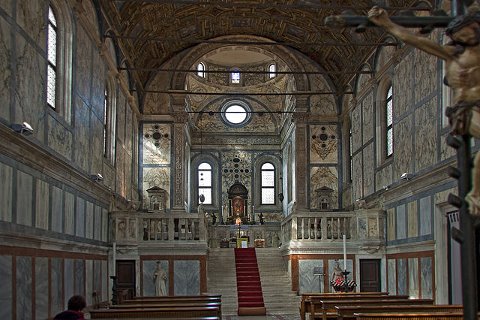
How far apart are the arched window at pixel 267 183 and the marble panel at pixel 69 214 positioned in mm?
29338

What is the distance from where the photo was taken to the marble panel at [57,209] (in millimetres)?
18375

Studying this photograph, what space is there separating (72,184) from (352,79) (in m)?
17.3

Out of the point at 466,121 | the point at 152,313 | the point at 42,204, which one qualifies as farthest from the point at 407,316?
the point at 466,121

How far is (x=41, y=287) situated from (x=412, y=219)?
1241 centimetres

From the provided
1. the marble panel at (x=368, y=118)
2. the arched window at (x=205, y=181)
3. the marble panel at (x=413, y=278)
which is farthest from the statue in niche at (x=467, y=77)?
the arched window at (x=205, y=181)

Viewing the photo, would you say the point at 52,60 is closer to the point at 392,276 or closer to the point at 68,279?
the point at 68,279

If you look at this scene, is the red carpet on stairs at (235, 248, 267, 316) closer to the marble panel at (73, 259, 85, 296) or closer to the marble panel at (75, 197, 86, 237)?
the marble panel at (73, 259, 85, 296)

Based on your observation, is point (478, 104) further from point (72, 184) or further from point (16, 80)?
point (72, 184)

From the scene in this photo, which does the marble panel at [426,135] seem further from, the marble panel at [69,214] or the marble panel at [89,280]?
the marble panel at [89,280]

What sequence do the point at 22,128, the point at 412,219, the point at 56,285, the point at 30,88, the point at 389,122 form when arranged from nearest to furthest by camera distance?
the point at 22,128 < the point at 30,88 < the point at 56,285 < the point at 412,219 < the point at 389,122

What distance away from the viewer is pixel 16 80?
48.7 feet

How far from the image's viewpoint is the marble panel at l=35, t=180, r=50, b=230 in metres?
16.7

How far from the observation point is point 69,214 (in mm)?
20219

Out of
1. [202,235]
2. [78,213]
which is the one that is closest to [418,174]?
[202,235]
